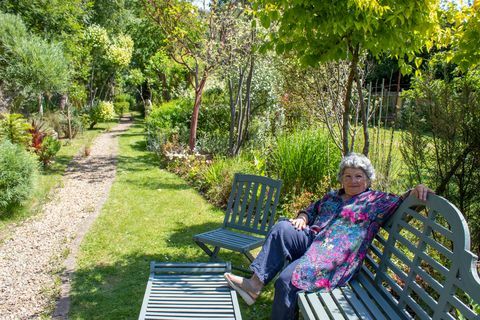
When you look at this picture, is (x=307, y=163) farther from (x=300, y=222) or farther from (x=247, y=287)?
(x=247, y=287)

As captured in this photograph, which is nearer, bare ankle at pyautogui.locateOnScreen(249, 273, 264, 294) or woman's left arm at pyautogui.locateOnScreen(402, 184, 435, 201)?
woman's left arm at pyautogui.locateOnScreen(402, 184, 435, 201)

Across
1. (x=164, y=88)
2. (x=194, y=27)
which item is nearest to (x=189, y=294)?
(x=194, y=27)

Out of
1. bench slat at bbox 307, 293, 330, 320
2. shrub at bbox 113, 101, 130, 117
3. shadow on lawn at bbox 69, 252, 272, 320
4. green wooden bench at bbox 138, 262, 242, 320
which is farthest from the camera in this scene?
shrub at bbox 113, 101, 130, 117

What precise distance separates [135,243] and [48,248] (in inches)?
43.3

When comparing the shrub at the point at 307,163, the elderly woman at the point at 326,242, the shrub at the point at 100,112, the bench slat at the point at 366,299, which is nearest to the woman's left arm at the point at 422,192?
the elderly woman at the point at 326,242

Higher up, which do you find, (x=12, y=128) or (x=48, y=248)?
(x=12, y=128)

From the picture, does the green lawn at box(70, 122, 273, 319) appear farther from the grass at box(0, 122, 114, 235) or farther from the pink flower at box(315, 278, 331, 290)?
the grass at box(0, 122, 114, 235)

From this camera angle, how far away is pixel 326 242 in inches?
118

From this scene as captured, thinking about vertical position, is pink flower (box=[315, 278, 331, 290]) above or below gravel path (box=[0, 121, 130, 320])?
above

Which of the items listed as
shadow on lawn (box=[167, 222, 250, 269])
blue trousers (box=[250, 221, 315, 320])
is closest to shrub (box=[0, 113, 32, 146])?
shadow on lawn (box=[167, 222, 250, 269])

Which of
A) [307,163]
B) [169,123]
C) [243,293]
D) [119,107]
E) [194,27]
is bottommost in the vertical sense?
[243,293]

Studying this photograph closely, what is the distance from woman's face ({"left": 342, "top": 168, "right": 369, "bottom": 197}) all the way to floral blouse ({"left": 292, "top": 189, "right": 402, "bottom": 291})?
2.3 inches

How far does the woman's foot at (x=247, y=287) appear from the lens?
3.13 m

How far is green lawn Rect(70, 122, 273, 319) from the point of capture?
3.84m
